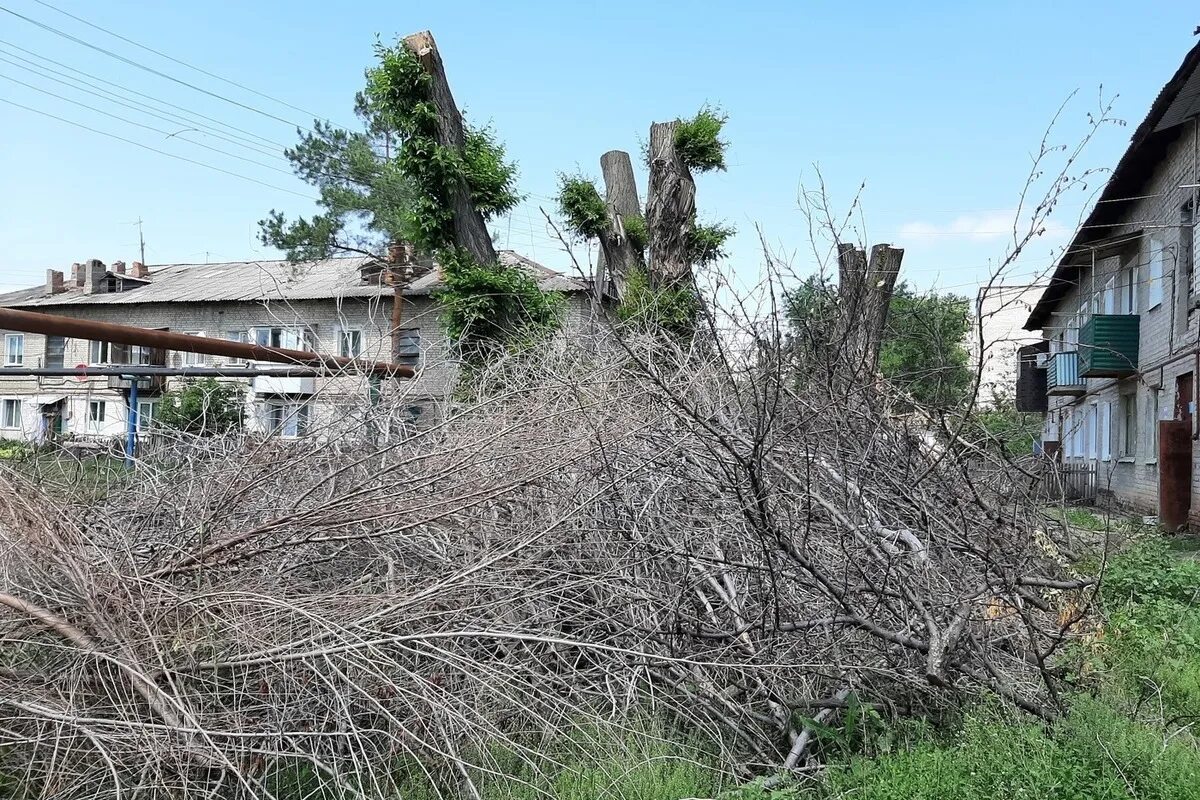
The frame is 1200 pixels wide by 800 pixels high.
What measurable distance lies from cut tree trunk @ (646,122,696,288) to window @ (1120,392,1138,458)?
469 inches

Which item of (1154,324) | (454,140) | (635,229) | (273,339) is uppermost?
(454,140)

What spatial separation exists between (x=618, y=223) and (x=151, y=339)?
300 inches

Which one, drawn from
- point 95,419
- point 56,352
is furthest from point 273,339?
point 95,419

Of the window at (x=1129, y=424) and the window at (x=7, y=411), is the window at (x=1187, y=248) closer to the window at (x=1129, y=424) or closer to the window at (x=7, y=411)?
the window at (x=1129, y=424)

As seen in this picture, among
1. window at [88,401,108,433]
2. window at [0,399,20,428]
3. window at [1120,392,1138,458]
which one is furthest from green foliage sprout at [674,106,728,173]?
window at [0,399,20,428]

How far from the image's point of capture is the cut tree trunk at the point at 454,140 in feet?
37.8

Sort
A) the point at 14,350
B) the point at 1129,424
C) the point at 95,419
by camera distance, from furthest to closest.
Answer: the point at 14,350
the point at 1129,424
the point at 95,419

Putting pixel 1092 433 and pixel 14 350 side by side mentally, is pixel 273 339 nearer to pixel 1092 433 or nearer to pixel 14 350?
pixel 14 350

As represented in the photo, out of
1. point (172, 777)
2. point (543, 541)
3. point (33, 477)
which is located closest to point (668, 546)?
point (543, 541)

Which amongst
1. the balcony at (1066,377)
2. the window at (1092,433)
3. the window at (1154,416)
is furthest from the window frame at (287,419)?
the window at (1092,433)

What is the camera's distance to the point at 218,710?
11.9ft

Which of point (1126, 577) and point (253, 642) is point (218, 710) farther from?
point (1126, 577)

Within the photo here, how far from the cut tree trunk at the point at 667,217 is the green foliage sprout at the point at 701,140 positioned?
0.28 m

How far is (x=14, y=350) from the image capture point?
35.2m
